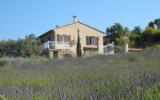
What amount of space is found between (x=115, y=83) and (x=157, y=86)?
1.15 metres

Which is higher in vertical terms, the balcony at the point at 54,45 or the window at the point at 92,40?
the window at the point at 92,40

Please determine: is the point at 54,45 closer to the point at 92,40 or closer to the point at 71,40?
the point at 71,40

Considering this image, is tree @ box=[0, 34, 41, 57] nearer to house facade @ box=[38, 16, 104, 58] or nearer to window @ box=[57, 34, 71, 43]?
house facade @ box=[38, 16, 104, 58]

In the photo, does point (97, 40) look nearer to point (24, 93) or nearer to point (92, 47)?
point (92, 47)

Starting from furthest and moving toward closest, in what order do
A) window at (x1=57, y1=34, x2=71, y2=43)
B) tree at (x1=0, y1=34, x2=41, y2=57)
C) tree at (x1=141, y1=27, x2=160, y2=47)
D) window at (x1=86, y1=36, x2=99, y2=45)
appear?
tree at (x1=141, y1=27, x2=160, y2=47) → window at (x1=86, y1=36, x2=99, y2=45) → window at (x1=57, y1=34, x2=71, y2=43) → tree at (x1=0, y1=34, x2=41, y2=57)

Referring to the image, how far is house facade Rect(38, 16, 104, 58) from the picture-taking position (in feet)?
171

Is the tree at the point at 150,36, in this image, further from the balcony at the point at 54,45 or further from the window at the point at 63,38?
the balcony at the point at 54,45

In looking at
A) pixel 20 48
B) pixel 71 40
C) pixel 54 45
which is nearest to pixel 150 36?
pixel 71 40

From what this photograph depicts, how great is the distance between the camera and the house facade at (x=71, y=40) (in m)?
52.1

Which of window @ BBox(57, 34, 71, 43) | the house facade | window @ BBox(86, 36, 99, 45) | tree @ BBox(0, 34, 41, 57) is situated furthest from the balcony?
window @ BBox(86, 36, 99, 45)

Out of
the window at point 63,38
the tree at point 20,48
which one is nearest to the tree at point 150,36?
the window at point 63,38

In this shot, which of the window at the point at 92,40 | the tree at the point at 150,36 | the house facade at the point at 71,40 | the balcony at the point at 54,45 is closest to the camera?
the balcony at the point at 54,45

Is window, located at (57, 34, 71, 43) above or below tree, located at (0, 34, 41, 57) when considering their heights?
above

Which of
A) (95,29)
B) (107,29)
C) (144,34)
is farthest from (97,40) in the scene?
(107,29)
